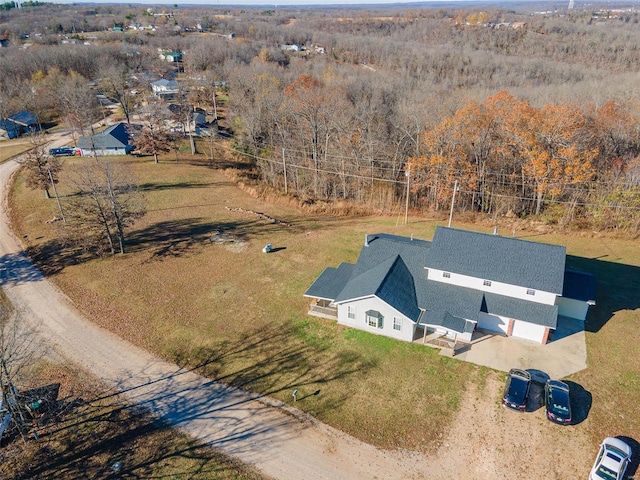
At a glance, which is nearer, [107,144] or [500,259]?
[500,259]

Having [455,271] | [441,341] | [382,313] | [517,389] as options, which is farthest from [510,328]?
[382,313]

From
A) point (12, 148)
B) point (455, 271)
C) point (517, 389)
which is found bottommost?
point (517, 389)

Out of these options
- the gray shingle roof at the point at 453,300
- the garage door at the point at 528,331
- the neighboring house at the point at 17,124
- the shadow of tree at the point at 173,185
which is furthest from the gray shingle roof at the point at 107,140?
the garage door at the point at 528,331

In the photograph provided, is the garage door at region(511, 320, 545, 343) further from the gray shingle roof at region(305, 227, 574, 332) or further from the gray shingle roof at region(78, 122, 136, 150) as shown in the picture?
the gray shingle roof at region(78, 122, 136, 150)

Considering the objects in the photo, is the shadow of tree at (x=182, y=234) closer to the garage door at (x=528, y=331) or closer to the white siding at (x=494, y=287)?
the white siding at (x=494, y=287)

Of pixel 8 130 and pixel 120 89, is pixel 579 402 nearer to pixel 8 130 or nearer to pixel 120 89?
pixel 120 89

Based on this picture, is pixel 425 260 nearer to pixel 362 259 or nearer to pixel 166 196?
pixel 362 259
